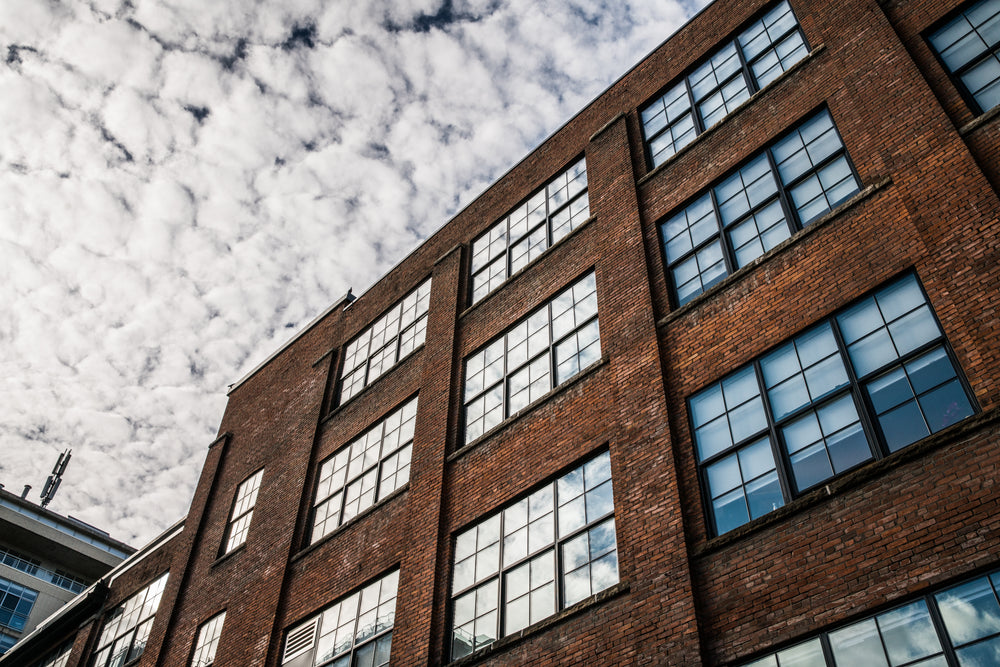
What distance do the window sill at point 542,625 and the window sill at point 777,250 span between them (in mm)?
4351

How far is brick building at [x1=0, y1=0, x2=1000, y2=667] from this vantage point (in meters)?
9.48

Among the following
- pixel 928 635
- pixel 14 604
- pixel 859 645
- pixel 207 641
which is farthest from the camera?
pixel 14 604

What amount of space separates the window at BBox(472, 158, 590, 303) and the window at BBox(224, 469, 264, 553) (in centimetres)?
786

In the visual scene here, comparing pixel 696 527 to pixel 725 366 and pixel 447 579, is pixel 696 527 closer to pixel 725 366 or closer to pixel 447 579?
pixel 725 366

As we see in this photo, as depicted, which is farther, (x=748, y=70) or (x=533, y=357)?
(x=533, y=357)

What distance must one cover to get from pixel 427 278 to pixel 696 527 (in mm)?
11512

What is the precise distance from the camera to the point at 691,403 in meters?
12.5

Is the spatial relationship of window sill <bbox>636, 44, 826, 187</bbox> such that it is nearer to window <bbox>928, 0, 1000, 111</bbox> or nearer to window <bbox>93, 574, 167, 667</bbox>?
window <bbox>928, 0, 1000, 111</bbox>

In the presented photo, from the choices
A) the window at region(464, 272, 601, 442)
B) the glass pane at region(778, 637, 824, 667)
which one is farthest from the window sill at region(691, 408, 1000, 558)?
the window at region(464, 272, 601, 442)

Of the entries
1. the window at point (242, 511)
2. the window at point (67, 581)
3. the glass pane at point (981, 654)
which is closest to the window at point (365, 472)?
the window at point (242, 511)

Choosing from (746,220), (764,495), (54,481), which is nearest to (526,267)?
(746,220)

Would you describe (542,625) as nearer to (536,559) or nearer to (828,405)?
(536,559)

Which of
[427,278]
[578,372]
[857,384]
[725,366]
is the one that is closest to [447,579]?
[578,372]

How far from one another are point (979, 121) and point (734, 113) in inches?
176
